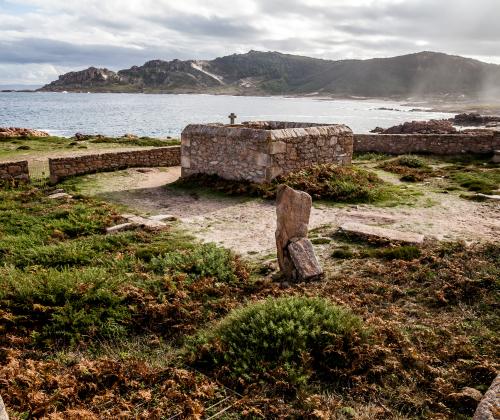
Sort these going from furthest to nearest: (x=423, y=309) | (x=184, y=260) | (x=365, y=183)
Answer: (x=365, y=183) → (x=184, y=260) → (x=423, y=309)

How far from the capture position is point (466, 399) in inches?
167

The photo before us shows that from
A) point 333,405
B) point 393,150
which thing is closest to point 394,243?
point 333,405

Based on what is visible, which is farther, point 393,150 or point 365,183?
point 393,150

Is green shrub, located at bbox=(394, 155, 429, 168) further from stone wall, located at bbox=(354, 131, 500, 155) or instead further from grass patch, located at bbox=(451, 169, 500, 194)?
stone wall, located at bbox=(354, 131, 500, 155)

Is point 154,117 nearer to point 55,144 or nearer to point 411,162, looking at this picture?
point 55,144

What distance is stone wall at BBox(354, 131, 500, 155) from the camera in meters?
19.9

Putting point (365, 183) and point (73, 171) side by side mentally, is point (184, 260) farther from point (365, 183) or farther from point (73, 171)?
point (73, 171)

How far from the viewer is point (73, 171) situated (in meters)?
16.2

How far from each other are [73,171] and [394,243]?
Answer: 11974 millimetres

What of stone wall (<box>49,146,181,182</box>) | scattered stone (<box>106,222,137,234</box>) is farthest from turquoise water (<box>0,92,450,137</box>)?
scattered stone (<box>106,222,137,234</box>)

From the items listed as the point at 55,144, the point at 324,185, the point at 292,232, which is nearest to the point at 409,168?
the point at 324,185

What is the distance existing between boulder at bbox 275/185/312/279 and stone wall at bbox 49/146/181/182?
10714mm

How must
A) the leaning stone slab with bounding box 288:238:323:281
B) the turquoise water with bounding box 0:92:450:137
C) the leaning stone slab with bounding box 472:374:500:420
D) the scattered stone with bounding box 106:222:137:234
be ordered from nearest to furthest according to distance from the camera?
the leaning stone slab with bounding box 472:374:500:420 → the leaning stone slab with bounding box 288:238:323:281 → the scattered stone with bounding box 106:222:137:234 → the turquoise water with bounding box 0:92:450:137

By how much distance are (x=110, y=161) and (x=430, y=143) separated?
14034 millimetres
